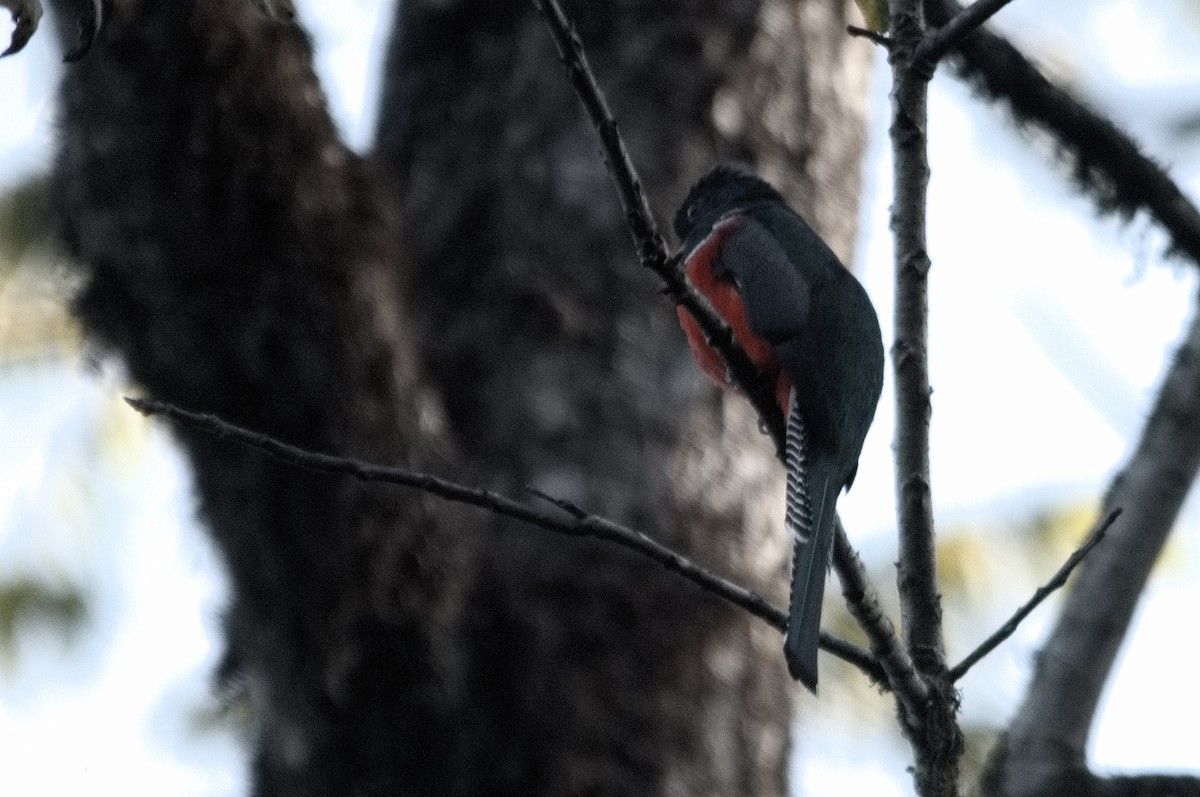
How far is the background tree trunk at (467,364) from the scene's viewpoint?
3.38 metres

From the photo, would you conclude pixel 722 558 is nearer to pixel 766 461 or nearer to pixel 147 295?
pixel 766 461

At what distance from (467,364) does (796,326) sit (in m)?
1.07

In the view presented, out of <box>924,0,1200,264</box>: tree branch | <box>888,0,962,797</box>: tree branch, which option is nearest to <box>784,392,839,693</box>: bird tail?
<box>888,0,962,797</box>: tree branch

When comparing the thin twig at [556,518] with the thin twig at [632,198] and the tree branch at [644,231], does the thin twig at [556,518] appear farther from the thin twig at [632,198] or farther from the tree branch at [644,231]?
the thin twig at [632,198]

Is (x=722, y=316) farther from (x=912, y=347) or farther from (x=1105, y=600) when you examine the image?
(x=912, y=347)

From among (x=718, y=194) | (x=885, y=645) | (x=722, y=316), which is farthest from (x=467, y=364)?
(x=885, y=645)

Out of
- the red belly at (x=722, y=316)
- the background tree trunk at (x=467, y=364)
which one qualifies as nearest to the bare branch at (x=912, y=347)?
the red belly at (x=722, y=316)

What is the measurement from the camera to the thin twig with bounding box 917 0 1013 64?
2.39 metres

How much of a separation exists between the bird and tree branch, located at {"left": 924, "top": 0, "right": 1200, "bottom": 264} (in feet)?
1.78

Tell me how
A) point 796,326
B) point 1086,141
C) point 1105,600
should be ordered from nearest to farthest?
1. point 1105,600
2. point 796,326
3. point 1086,141

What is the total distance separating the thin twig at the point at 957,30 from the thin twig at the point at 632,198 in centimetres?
51

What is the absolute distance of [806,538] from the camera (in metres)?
2.66

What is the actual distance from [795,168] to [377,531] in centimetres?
162

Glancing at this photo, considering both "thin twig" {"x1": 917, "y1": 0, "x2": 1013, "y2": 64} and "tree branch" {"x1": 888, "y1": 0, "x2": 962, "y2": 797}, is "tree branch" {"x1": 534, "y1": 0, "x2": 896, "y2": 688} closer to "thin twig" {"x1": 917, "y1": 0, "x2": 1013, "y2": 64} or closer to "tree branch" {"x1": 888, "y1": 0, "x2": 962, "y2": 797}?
"tree branch" {"x1": 888, "y1": 0, "x2": 962, "y2": 797}
